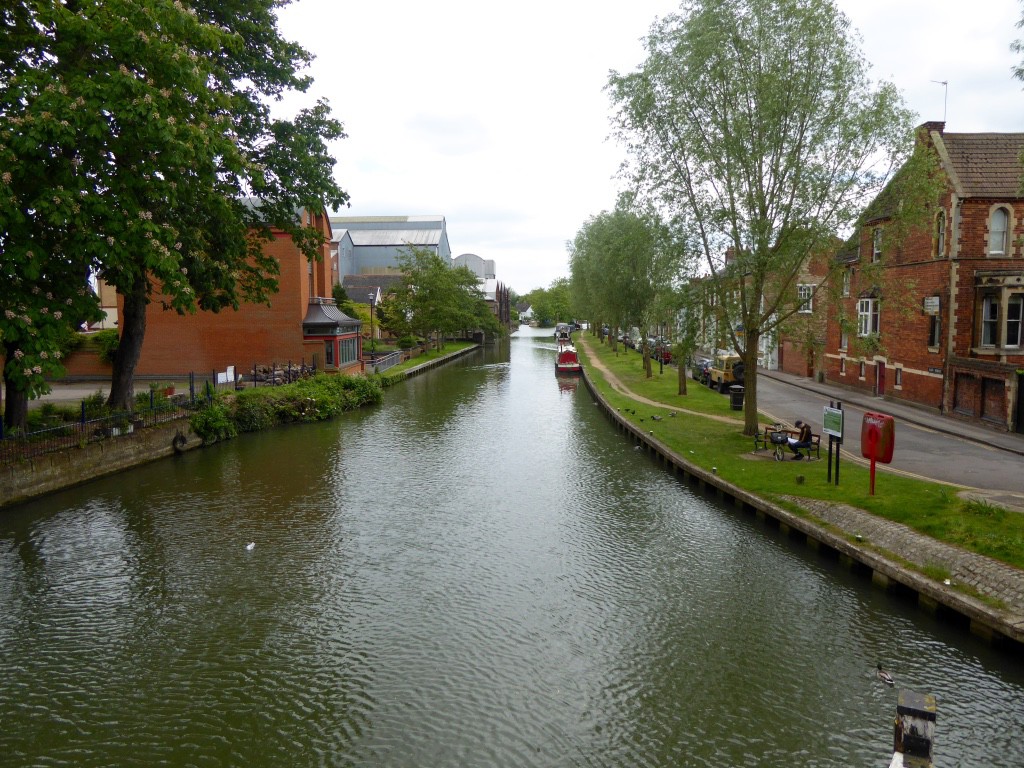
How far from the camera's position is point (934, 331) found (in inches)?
1159

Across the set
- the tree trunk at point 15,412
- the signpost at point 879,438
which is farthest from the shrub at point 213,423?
the signpost at point 879,438

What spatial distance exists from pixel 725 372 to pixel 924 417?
12.9 meters

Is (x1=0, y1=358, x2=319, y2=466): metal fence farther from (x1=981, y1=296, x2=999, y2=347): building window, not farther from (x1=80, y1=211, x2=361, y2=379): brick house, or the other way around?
(x1=981, y1=296, x2=999, y2=347): building window

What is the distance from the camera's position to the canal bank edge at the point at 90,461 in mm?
19125

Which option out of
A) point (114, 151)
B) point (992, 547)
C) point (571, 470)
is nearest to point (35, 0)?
point (114, 151)

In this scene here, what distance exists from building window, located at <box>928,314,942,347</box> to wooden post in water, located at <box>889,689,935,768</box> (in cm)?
2628

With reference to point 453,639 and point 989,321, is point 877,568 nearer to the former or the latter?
point 453,639

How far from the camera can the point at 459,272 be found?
273 feet

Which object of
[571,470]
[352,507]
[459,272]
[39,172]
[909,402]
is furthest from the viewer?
[459,272]

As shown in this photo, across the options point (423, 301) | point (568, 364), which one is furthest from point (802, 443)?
point (423, 301)

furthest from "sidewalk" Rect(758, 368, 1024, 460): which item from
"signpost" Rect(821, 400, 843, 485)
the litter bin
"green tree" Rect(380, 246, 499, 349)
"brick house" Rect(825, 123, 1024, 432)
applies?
"green tree" Rect(380, 246, 499, 349)

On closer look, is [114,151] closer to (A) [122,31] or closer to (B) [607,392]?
(A) [122,31]

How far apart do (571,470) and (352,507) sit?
7.65 m

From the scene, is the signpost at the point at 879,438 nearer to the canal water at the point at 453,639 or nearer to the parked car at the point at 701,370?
the canal water at the point at 453,639
